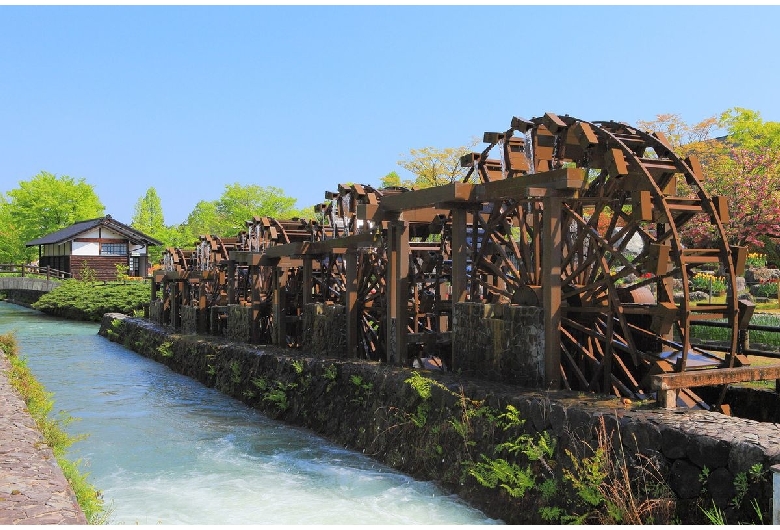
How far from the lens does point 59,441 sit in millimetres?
9078

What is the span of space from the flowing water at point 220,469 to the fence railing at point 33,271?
36650mm

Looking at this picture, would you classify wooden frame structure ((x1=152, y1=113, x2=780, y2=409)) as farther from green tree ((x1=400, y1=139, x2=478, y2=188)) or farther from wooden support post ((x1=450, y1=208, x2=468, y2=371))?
green tree ((x1=400, y1=139, x2=478, y2=188))

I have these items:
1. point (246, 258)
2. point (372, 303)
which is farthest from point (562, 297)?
point (246, 258)

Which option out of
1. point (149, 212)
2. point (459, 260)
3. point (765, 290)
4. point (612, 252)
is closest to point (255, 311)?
point (459, 260)

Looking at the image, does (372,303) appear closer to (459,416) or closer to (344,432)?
(344,432)

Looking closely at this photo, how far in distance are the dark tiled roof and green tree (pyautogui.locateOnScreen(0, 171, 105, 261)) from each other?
12.1 ft

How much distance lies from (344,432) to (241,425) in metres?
2.57

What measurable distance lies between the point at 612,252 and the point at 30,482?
6.75m

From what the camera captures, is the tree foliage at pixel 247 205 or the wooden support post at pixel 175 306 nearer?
the wooden support post at pixel 175 306

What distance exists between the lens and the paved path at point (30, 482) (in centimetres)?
565

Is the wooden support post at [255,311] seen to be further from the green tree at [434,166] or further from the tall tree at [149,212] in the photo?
the tall tree at [149,212]

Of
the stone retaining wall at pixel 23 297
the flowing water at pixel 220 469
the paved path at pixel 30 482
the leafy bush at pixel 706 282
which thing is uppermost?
the leafy bush at pixel 706 282

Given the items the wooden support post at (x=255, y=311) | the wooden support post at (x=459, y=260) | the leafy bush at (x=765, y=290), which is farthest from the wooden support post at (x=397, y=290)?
the leafy bush at (x=765, y=290)

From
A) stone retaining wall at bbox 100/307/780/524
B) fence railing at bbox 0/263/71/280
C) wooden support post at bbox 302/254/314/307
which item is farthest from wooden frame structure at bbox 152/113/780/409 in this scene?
fence railing at bbox 0/263/71/280
